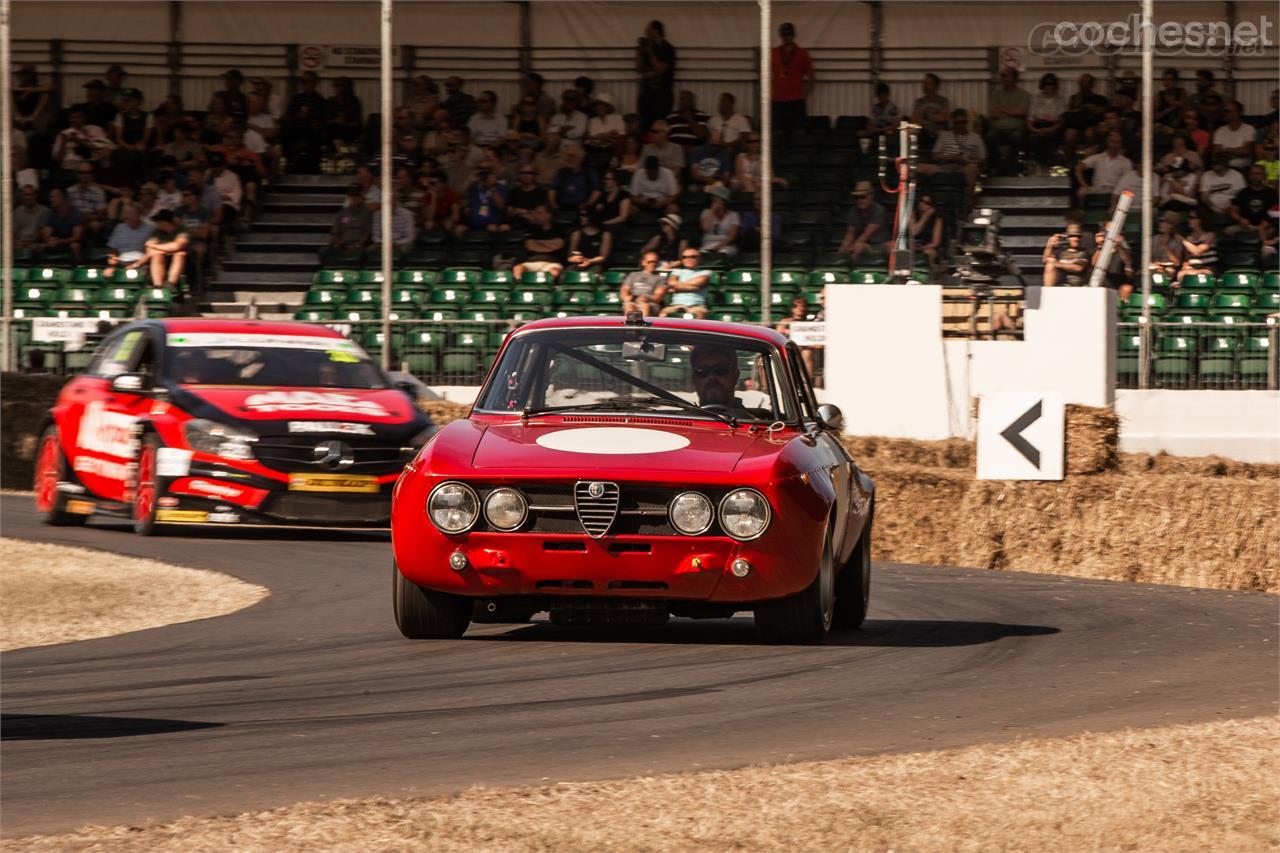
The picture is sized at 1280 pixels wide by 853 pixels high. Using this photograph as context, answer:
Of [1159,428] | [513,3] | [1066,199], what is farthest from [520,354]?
[513,3]

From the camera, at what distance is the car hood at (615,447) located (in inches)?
325

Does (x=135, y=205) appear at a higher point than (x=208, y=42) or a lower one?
lower

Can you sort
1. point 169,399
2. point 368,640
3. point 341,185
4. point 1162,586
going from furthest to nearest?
point 341,185 < point 169,399 < point 1162,586 < point 368,640

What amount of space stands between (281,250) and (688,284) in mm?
7314

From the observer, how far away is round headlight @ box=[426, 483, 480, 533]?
27.0 feet

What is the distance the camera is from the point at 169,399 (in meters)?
14.3

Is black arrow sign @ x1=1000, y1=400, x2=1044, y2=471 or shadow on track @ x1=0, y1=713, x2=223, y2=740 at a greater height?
black arrow sign @ x1=1000, y1=400, x2=1044, y2=471

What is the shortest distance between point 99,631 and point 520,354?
2.24 metres

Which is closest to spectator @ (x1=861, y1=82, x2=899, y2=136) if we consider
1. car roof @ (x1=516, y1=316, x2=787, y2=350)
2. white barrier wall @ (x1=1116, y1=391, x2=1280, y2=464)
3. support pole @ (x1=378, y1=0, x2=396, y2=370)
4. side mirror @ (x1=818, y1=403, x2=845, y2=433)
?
support pole @ (x1=378, y1=0, x2=396, y2=370)

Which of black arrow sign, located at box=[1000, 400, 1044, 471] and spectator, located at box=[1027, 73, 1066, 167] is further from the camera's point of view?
spectator, located at box=[1027, 73, 1066, 167]

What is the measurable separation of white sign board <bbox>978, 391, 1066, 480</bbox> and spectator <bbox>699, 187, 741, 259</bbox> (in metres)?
10.6

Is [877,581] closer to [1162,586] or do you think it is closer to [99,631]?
[1162,586]

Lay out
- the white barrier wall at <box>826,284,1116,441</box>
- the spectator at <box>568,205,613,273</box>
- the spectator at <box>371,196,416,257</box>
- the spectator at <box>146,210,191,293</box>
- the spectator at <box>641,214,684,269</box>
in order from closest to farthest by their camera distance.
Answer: the white barrier wall at <box>826,284,1116,441</box> → the spectator at <box>641,214,684,269</box> → the spectator at <box>568,205,613,273</box> → the spectator at <box>146,210,191,293</box> → the spectator at <box>371,196,416,257</box>

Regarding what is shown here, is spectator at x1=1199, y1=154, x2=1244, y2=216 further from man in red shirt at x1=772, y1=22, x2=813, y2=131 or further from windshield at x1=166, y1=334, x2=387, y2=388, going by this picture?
windshield at x1=166, y1=334, x2=387, y2=388
